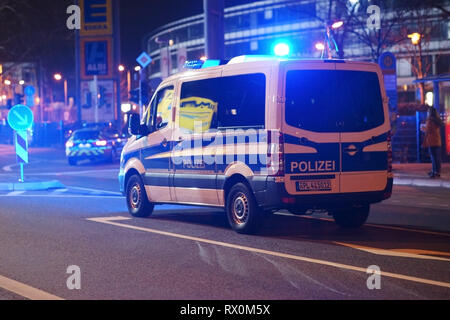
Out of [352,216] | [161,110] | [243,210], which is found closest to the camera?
[243,210]

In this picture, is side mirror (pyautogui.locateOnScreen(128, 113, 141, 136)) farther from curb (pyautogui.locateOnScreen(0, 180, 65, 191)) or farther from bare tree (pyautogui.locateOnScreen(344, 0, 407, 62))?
bare tree (pyautogui.locateOnScreen(344, 0, 407, 62))

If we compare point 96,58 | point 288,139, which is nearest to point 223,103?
point 288,139

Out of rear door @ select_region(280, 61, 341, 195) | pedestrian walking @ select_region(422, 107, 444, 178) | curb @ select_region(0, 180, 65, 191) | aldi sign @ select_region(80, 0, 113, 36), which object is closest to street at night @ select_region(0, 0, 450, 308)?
rear door @ select_region(280, 61, 341, 195)

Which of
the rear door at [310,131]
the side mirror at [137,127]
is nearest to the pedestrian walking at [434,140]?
the side mirror at [137,127]

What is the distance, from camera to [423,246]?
8.83 meters

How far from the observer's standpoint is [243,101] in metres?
10.0

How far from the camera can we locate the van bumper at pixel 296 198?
9406 mm

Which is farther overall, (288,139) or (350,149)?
(350,149)

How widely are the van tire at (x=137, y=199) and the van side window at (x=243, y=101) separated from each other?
8.44ft

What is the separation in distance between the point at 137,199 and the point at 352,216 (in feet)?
12.5

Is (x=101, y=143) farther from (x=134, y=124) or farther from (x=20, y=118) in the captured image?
(x=134, y=124)

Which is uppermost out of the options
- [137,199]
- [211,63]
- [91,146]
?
[211,63]

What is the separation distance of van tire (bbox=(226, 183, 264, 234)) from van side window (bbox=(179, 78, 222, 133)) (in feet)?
3.48
